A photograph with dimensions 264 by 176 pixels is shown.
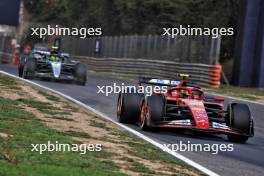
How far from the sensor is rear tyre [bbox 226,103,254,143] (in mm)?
12461

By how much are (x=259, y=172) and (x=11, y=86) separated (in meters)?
10.7

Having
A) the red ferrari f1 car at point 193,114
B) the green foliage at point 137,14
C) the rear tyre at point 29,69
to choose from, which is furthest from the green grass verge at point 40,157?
the green foliage at point 137,14

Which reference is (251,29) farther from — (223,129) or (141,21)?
(141,21)

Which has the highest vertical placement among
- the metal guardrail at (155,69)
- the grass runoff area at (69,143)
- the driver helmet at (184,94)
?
the driver helmet at (184,94)

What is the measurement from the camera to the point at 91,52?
49.2 meters

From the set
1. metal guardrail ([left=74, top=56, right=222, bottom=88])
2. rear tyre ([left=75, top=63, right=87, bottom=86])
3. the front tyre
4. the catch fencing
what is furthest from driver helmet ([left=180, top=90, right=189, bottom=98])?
the catch fencing

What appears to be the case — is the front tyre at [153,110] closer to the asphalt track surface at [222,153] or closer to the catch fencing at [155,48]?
the asphalt track surface at [222,153]

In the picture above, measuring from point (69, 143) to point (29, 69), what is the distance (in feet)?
50.7

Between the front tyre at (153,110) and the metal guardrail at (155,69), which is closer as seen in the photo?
the front tyre at (153,110)

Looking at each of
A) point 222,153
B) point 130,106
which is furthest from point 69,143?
point 130,106

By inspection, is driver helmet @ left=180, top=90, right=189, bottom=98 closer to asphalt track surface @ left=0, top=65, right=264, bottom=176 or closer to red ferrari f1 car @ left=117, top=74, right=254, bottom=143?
red ferrari f1 car @ left=117, top=74, right=254, bottom=143

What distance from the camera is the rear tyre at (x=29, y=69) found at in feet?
81.1

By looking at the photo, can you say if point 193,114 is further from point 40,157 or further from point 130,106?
point 40,157

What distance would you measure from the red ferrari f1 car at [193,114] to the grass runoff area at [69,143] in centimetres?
70
